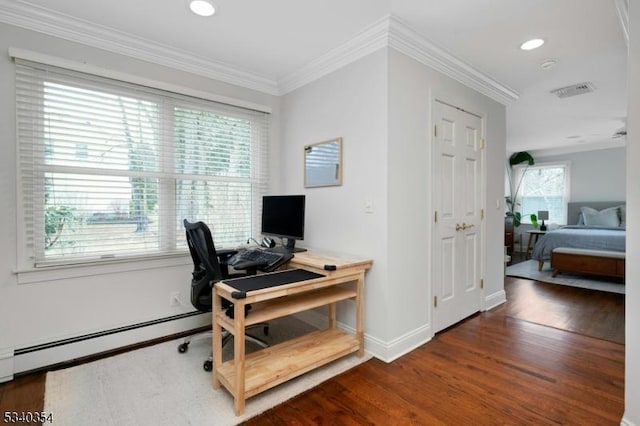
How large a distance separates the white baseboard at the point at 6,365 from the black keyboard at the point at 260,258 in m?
1.47

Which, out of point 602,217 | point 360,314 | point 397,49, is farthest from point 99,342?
point 602,217

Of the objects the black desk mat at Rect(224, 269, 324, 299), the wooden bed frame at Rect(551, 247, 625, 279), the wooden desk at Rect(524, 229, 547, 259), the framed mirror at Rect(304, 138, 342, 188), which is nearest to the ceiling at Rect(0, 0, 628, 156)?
the framed mirror at Rect(304, 138, 342, 188)

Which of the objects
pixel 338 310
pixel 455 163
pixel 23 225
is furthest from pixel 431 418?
pixel 23 225

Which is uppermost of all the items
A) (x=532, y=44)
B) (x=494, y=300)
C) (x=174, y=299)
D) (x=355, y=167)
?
(x=532, y=44)

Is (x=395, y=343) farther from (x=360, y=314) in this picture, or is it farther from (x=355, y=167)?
(x=355, y=167)

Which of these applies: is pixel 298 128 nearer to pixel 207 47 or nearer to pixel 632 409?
pixel 207 47

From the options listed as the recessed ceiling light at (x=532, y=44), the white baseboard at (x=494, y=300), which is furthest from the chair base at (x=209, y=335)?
the recessed ceiling light at (x=532, y=44)

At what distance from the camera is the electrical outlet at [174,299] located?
2.75 metres

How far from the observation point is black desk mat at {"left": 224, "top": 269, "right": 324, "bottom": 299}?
1855mm

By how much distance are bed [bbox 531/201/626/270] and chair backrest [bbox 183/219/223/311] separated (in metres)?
5.39

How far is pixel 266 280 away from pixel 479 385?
1514mm

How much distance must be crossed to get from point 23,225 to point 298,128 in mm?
2251

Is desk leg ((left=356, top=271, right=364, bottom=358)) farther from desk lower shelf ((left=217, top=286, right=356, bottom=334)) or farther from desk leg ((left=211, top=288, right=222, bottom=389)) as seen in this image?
desk leg ((left=211, top=288, right=222, bottom=389))

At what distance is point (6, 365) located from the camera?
81.3 inches
